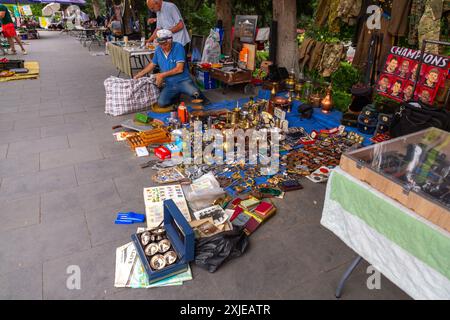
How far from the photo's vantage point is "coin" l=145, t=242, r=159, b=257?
2428 mm

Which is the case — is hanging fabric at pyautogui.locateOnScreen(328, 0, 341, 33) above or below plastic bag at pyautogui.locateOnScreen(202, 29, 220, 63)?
above

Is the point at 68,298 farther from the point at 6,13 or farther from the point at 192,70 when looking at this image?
the point at 6,13

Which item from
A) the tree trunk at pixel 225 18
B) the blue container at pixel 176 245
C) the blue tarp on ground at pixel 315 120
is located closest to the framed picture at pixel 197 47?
the tree trunk at pixel 225 18

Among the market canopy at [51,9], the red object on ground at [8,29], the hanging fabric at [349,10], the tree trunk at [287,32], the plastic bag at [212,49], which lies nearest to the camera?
the hanging fabric at [349,10]

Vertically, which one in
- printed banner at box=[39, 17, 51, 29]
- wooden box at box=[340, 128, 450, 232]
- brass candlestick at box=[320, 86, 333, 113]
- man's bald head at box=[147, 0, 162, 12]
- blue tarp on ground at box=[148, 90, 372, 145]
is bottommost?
blue tarp on ground at box=[148, 90, 372, 145]

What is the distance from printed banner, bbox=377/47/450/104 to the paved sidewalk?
2584mm

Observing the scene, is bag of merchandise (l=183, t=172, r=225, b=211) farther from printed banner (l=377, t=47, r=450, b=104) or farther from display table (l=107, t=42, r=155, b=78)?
display table (l=107, t=42, r=155, b=78)

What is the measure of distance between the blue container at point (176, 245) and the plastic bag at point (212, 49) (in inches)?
223

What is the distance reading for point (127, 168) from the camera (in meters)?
3.95

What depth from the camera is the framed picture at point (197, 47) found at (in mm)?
8102

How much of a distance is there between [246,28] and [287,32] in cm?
117

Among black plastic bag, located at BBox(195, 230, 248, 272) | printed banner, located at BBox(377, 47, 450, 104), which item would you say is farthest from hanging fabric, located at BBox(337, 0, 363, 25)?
black plastic bag, located at BBox(195, 230, 248, 272)

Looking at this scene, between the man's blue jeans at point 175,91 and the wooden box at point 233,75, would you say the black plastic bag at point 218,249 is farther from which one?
the wooden box at point 233,75

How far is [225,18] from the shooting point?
29.4 feet
